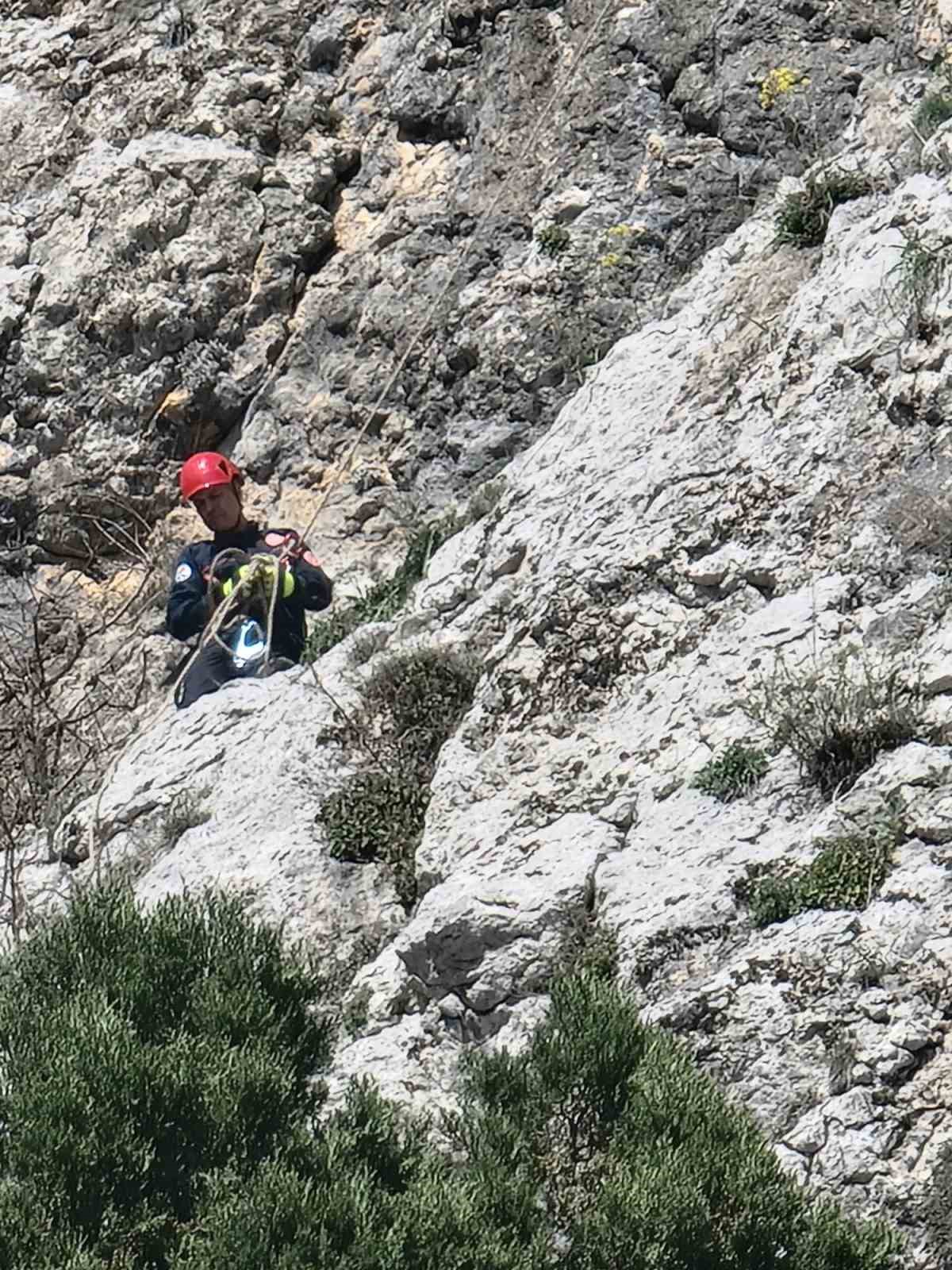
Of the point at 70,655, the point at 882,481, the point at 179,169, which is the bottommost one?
the point at 70,655

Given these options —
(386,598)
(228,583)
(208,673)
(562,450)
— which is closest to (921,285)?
(562,450)

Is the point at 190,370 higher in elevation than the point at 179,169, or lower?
lower

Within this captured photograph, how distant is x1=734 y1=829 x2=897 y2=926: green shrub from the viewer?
6.39 m

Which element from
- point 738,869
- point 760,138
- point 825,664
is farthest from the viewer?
point 760,138

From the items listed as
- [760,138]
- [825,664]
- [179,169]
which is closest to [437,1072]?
[825,664]

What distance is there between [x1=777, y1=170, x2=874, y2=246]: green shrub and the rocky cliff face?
0.06 m

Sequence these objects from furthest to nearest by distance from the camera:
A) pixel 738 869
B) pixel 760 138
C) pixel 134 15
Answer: pixel 134 15
pixel 760 138
pixel 738 869

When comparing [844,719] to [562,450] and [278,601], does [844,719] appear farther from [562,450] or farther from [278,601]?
[278,601]

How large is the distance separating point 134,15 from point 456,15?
2715 mm

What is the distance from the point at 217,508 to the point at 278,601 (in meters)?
1.03

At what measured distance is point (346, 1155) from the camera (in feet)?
20.3

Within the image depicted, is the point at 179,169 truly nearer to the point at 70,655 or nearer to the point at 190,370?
the point at 190,370

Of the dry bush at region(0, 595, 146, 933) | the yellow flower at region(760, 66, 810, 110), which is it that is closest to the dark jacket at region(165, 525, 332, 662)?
the dry bush at region(0, 595, 146, 933)

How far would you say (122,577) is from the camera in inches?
471
